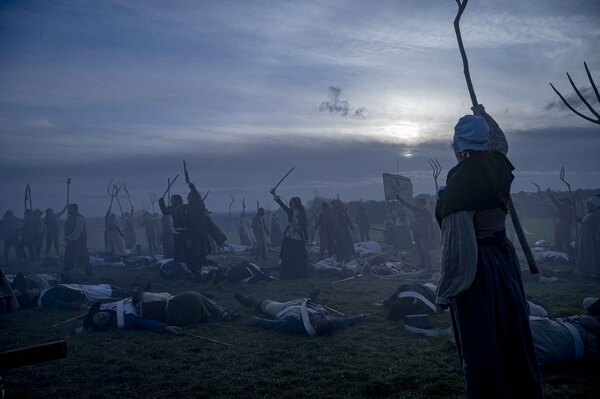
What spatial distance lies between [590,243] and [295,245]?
913 centimetres

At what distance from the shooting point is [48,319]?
8.48 metres

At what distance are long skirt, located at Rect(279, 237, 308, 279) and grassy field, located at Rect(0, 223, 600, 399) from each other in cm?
575

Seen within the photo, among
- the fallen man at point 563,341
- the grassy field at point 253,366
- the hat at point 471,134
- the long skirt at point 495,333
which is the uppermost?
the hat at point 471,134

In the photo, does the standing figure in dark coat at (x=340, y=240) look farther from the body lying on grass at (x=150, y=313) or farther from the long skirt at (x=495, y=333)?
the long skirt at (x=495, y=333)

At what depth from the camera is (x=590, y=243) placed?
500 inches

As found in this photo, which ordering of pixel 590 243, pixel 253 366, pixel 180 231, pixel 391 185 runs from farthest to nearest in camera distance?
pixel 391 185 → pixel 180 231 → pixel 590 243 → pixel 253 366

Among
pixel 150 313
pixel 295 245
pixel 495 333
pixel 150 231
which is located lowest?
pixel 150 313

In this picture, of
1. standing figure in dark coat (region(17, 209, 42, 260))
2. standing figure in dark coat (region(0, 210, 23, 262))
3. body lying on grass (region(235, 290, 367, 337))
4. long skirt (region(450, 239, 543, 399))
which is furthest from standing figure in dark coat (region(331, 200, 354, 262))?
standing figure in dark coat (region(0, 210, 23, 262))

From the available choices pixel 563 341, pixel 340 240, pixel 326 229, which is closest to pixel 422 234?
pixel 340 240

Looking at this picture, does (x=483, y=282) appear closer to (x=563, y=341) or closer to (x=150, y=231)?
(x=563, y=341)

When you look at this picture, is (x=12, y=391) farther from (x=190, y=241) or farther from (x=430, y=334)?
(x=190, y=241)

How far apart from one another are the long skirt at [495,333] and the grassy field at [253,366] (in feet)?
4.22

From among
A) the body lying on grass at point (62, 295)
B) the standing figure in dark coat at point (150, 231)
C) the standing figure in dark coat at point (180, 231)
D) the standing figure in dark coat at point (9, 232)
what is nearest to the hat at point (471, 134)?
the body lying on grass at point (62, 295)

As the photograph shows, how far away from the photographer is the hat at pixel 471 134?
334 cm
